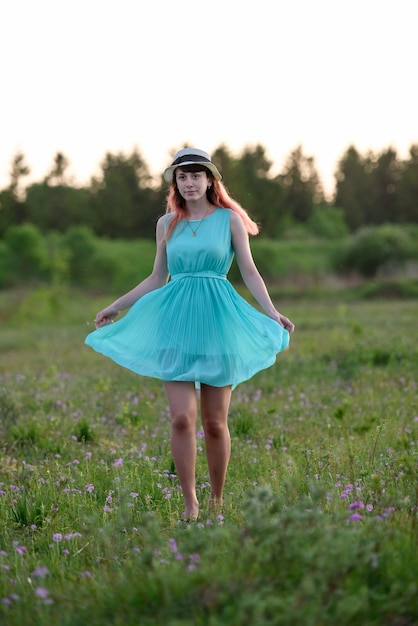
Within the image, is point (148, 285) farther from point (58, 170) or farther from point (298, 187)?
point (298, 187)

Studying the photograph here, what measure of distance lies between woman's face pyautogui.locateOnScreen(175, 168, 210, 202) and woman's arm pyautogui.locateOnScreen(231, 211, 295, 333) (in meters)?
0.27

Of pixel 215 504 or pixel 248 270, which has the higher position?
pixel 248 270

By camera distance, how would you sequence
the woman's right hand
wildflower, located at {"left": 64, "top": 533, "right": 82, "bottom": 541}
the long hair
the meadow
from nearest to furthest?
1. the meadow
2. wildflower, located at {"left": 64, "top": 533, "right": 82, "bottom": 541}
3. the long hair
4. the woman's right hand

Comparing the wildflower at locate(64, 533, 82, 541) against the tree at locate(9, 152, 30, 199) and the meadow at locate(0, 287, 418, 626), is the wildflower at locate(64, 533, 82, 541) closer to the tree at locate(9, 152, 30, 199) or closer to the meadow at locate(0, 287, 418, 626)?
the meadow at locate(0, 287, 418, 626)

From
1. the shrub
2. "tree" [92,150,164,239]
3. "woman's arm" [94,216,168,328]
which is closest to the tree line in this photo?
"tree" [92,150,164,239]

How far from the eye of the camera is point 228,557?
3322 mm

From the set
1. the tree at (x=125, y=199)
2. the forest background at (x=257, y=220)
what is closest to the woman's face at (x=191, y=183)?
the forest background at (x=257, y=220)

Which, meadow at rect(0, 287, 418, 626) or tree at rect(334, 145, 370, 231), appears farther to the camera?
tree at rect(334, 145, 370, 231)

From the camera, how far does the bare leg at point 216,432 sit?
16.8ft

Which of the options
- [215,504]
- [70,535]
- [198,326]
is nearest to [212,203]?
[198,326]

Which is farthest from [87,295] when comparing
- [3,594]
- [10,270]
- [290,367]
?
[3,594]

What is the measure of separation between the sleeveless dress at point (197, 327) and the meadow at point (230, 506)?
2.60 ft

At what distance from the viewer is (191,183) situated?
528 cm

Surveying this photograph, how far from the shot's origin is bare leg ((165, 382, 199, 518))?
496 cm
